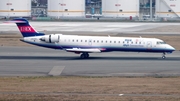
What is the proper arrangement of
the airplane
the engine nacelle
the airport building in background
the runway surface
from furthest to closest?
the airport building in background, the engine nacelle, the airplane, the runway surface

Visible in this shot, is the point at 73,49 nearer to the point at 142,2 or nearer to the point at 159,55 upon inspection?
the point at 159,55

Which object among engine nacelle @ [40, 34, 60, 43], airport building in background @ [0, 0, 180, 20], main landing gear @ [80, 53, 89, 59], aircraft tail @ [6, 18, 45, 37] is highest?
airport building in background @ [0, 0, 180, 20]

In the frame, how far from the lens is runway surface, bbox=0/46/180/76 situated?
3906 cm

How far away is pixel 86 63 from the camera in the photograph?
1772 inches

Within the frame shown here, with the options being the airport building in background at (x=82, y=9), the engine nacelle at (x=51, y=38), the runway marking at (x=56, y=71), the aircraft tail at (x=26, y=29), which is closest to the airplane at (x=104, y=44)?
the engine nacelle at (x=51, y=38)

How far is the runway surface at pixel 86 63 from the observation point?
39062 mm

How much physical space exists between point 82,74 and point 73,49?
1173cm

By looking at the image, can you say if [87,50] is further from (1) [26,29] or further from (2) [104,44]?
(1) [26,29]

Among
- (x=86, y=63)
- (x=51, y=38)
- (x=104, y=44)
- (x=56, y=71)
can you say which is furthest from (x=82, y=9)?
(x=56, y=71)

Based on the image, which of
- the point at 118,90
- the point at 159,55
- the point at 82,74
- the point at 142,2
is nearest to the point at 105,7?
the point at 142,2

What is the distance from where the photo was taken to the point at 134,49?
49.9 metres

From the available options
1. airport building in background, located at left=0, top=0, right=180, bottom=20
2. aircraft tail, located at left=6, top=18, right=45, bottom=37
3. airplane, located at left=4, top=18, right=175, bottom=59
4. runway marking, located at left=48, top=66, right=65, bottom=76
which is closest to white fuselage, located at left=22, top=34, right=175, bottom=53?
airplane, located at left=4, top=18, right=175, bottom=59

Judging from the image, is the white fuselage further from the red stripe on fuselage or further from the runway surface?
the red stripe on fuselage

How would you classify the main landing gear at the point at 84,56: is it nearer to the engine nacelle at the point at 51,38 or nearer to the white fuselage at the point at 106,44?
the white fuselage at the point at 106,44
